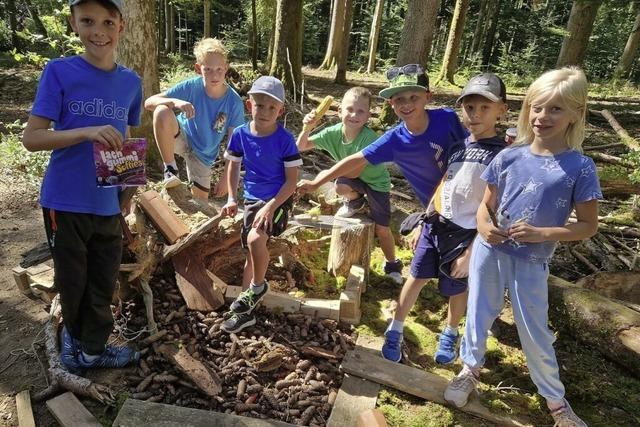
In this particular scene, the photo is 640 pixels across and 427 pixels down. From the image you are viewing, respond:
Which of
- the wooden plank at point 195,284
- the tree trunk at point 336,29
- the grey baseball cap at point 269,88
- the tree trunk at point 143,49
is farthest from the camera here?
the tree trunk at point 336,29

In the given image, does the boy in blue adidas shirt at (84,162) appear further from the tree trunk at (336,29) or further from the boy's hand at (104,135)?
the tree trunk at (336,29)

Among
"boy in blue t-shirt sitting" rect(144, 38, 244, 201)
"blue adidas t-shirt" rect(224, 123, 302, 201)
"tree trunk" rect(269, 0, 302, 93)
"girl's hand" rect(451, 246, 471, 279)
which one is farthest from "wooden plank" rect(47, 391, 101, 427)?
"tree trunk" rect(269, 0, 302, 93)

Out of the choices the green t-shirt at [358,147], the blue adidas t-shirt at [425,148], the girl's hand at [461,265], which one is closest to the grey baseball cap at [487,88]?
the blue adidas t-shirt at [425,148]

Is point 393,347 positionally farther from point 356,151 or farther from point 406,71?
point 406,71

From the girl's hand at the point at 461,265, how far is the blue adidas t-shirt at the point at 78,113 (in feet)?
7.94

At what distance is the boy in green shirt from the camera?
4.17 m

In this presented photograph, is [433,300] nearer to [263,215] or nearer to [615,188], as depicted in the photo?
[263,215]

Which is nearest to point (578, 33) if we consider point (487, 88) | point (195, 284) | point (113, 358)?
point (487, 88)

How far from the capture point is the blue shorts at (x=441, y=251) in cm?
310

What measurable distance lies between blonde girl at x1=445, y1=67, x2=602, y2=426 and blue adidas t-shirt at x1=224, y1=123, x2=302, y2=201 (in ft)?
5.07

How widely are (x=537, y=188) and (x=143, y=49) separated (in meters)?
5.63

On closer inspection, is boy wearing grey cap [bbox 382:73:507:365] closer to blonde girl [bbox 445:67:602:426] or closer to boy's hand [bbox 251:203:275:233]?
blonde girl [bbox 445:67:602:426]

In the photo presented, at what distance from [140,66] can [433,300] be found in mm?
5130

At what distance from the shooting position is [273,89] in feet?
10.7
